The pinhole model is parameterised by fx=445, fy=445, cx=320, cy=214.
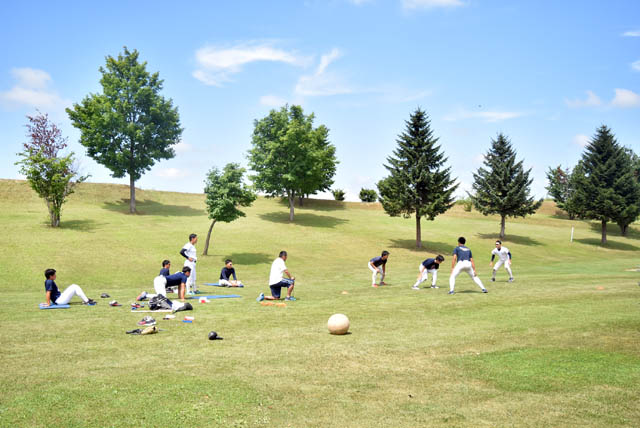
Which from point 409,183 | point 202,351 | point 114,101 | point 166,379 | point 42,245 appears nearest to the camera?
point 166,379

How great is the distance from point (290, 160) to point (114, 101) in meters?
24.9

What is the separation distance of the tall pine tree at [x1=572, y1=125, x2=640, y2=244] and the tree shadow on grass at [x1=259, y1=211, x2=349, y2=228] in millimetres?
34753

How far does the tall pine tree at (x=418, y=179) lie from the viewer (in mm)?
49750

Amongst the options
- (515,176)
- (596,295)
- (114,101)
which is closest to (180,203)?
(114,101)

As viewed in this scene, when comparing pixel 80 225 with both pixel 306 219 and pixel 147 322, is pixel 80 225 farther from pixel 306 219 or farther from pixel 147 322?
pixel 147 322

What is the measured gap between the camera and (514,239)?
59906mm

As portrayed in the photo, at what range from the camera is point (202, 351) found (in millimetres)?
10047

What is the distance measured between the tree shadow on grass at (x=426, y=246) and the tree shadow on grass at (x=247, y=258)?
16.1 m

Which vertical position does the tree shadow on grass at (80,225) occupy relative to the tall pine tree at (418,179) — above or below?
below

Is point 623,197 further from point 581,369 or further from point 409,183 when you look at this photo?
point 581,369

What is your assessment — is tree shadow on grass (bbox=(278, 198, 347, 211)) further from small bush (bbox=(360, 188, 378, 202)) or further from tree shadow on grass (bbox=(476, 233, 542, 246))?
tree shadow on grass (bbox=(476, 233, 542, 246))

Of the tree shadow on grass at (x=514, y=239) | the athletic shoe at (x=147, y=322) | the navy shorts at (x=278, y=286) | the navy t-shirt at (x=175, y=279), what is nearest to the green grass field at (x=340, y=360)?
the athletic shoe at (x=147, y=322)

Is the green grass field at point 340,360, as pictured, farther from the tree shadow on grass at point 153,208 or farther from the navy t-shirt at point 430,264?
the tree shadow on grass at point 153,208

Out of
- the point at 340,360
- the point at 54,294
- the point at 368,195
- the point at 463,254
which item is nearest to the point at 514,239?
the point at 368,195
